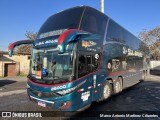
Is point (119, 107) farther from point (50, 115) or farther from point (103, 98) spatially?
point (50, 115)

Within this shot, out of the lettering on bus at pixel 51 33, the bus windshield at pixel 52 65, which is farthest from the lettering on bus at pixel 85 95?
the lettering on bus at pixel 51 33

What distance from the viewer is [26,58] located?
38625 millimetres

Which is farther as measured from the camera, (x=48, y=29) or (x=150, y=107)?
(x=150, y=107)

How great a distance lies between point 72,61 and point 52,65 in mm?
762

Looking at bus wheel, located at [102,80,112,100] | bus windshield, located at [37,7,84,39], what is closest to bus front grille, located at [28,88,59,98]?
bus windshield, located at [37,7,84,39]

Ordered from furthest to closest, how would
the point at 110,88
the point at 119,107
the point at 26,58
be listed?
the point at 26,58
the point at 110,88
the point at 119,107

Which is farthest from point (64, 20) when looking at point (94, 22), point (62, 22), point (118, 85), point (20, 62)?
point (20, 62)

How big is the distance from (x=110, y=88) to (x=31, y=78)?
4.00 metres

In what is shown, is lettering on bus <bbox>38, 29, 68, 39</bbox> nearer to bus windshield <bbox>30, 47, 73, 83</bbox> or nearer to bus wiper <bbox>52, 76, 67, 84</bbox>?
bus windshield <bbox>30, 47, 73, 83</bbox>

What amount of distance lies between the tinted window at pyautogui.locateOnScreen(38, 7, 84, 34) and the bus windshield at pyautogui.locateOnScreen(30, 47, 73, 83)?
1.04 meters

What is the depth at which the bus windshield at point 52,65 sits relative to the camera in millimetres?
6500

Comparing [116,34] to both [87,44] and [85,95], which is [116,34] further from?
[85,95]

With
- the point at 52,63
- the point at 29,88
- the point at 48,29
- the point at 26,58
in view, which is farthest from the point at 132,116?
the point at 26,58

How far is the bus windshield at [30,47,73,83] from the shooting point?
21.3 feet
